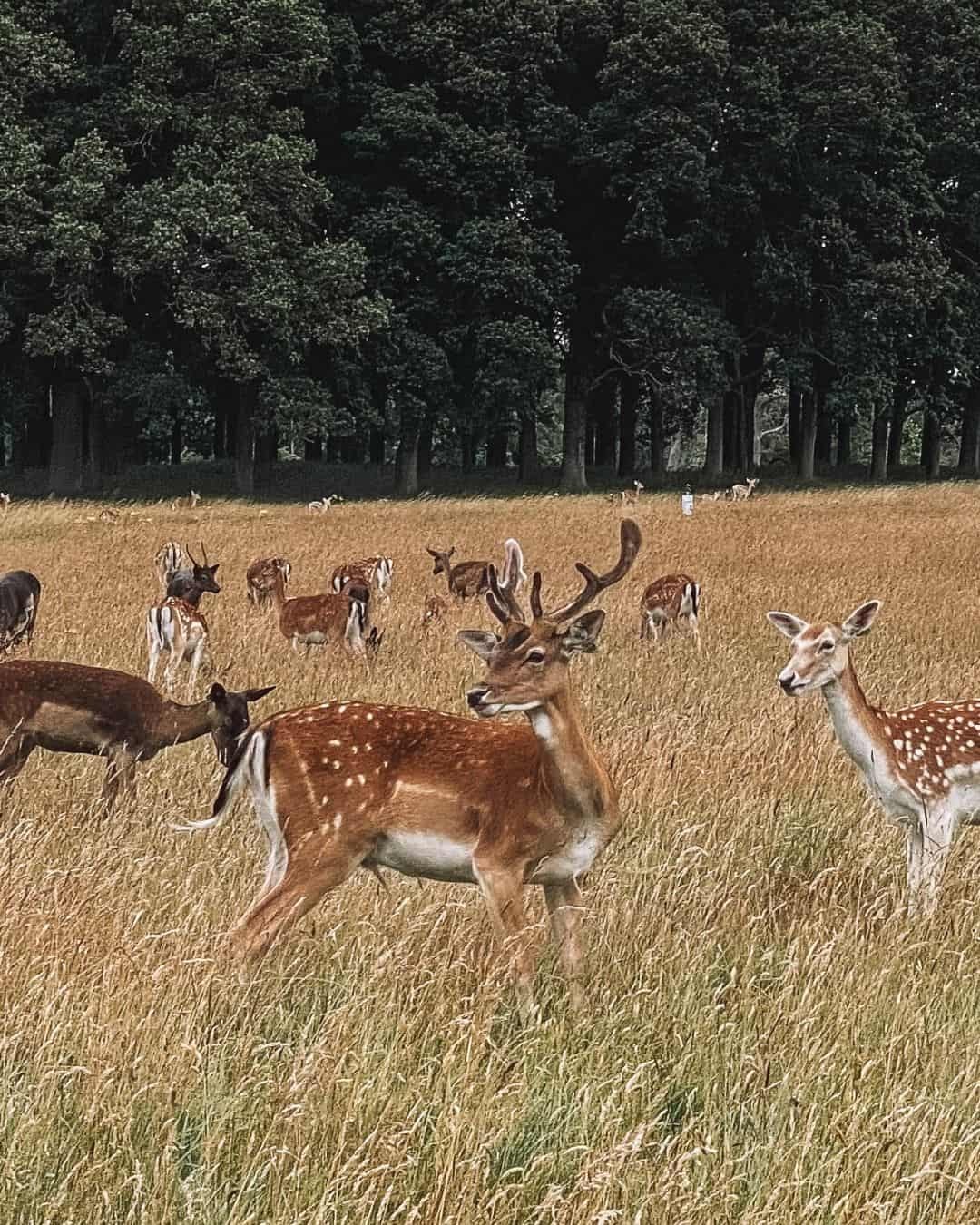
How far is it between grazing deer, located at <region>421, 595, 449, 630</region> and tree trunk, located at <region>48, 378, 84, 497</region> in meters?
17.7

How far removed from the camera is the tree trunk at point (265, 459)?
1225 inches

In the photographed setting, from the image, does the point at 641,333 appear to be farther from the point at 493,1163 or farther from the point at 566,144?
the point at 493,1163

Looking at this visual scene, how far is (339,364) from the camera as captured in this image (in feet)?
97.6

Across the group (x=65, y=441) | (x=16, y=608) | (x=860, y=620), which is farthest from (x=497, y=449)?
(x=860, y=620)

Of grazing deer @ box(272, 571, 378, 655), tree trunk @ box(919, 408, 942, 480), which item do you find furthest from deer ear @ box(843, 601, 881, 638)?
tree trunk @ box(919, 408, 942, 480)

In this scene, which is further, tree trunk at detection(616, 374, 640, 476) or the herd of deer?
tree trunk at detection(616, 374, 640, 476)

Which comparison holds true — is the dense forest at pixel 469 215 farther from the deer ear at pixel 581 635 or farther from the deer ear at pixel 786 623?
the deer ear at pixel 581 635

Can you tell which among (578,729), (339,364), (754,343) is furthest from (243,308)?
(578,729)

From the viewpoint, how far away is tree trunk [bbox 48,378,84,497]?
92.5 feet

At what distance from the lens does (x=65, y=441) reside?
1131 inches

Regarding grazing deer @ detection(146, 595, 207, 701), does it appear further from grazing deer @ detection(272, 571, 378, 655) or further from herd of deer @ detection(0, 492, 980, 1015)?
herd of deer @ detection(0, 492, 980, 1015)

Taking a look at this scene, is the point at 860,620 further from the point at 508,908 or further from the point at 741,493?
the point at 741,493

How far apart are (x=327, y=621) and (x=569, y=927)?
6.22 metres

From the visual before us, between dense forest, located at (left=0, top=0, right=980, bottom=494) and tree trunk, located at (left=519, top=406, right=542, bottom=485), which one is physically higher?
dense forest, located at (left=0, top=0, right=980, bottom=494)
